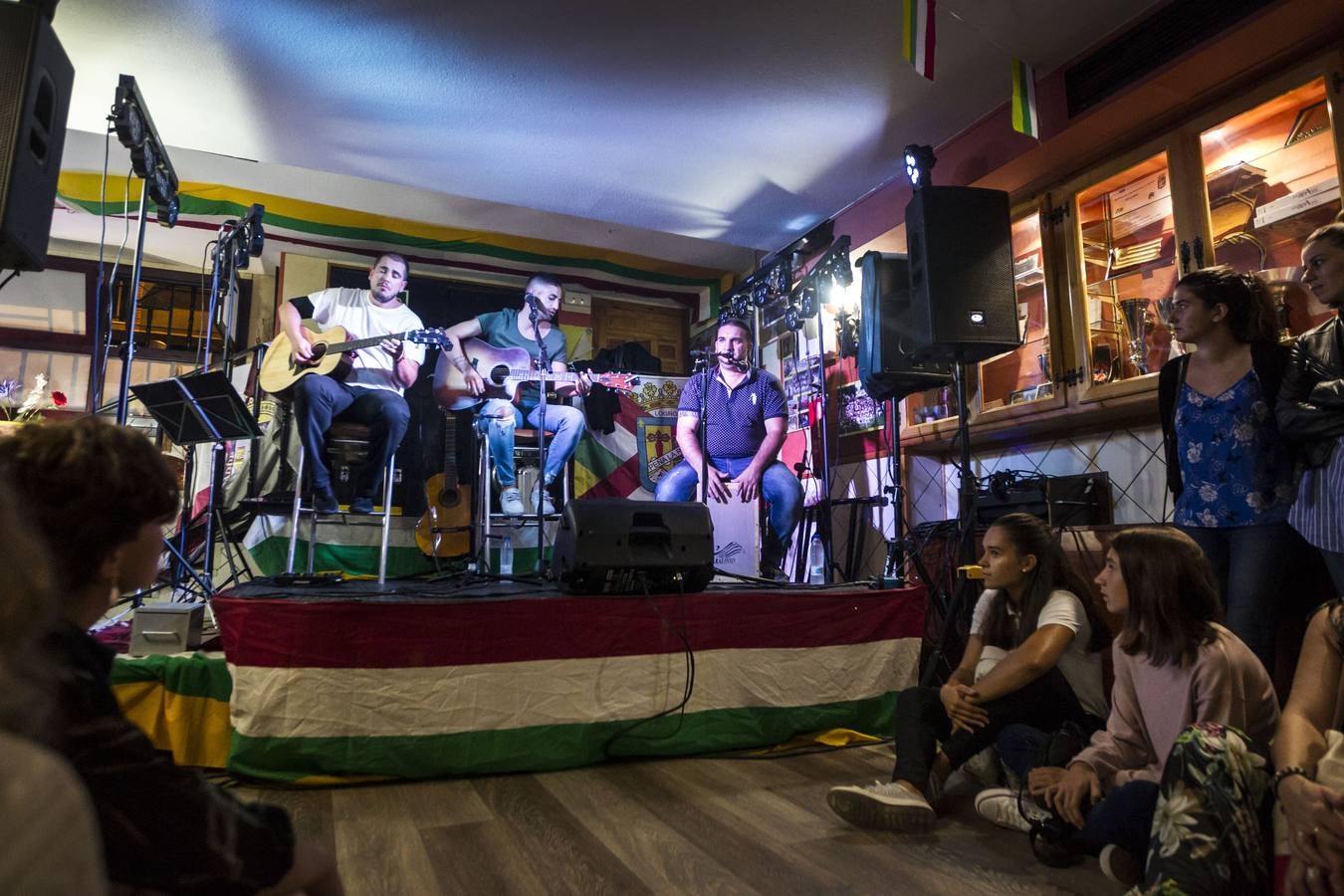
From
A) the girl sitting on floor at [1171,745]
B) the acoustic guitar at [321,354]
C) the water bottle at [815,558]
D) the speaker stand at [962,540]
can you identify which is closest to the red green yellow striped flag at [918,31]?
the speaker stand at [962,540]

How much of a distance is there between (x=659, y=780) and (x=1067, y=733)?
1.02m

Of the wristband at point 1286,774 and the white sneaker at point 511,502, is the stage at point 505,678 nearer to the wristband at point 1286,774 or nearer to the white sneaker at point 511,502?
the wristband at point 1286,774

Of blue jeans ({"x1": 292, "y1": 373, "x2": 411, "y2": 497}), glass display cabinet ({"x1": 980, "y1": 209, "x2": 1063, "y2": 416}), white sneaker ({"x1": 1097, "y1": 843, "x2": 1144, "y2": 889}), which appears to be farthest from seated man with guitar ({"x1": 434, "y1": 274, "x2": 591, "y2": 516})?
white sneaker ({"x1": 1097, "y1": 843, "x2": 1144, "y2": 889})

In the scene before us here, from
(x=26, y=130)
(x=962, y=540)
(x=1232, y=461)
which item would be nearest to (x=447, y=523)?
(x=26, y=130)

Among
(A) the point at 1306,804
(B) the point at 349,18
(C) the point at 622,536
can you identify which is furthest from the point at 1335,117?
(B) the point at 349,18

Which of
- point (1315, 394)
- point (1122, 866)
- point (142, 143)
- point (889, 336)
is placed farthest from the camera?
point (889, 336)

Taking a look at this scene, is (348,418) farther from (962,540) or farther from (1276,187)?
(1276,187)

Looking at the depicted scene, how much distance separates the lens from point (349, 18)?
3.12m

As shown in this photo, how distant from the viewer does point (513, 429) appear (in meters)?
4.43

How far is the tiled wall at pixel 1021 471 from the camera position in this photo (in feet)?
10.2

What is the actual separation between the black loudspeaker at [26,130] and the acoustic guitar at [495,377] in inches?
91.7

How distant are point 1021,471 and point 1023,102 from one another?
5.24ft

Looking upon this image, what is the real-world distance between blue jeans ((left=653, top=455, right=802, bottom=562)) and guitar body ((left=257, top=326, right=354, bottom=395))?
1.95m

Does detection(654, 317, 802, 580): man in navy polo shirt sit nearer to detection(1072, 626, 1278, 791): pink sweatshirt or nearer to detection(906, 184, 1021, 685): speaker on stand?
detection(906, 184, 1021, 685): speaker on stand
